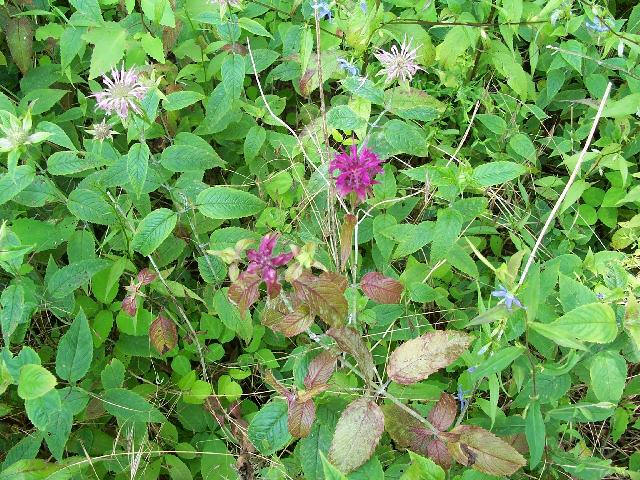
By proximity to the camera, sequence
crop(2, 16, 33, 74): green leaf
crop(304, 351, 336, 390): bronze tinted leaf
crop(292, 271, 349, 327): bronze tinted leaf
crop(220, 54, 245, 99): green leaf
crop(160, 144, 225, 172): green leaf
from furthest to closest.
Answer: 1. crop(2, 16, 33, 74): green leaf
2. crop(220, 54, 245, 99): green leaf
3. crop(160, 144, 225, 172): green leaf
4. crop(304, 351, 336, 390): bronze tinted leaf
5. crop(292, 271, 349, 327): bronze tinted leaf

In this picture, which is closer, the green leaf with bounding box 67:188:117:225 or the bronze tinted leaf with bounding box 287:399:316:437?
the bronze tinted leaf with bounding box 287:399:316:437

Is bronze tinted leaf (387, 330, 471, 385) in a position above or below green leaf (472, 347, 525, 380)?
below

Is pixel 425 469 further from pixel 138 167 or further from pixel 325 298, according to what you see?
Answer: pixel 138 167

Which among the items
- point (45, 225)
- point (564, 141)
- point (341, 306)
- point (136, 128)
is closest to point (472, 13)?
point (564, 141)

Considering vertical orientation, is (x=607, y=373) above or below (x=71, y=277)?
above

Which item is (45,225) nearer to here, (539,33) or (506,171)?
(506,171)

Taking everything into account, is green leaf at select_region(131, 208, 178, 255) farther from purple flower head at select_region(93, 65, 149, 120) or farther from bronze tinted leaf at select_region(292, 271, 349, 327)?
bronze tinted leaf at select_region(292, 271, 349, 327)

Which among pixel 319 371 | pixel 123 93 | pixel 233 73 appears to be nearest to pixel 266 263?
pixel 319 371

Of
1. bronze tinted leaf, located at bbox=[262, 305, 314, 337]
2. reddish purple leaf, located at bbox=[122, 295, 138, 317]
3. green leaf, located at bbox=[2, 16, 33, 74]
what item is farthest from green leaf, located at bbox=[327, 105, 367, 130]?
green leaf, located at bbox=[2, 16, 33, 74]
